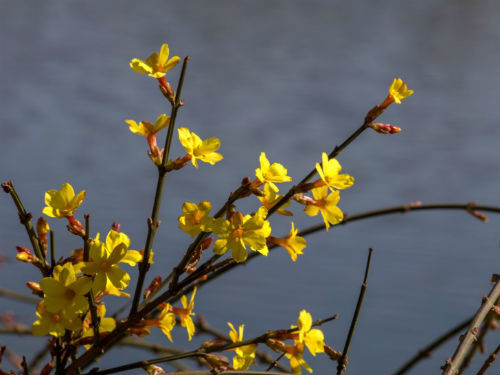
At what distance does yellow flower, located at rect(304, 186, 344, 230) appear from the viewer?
804 millimetres

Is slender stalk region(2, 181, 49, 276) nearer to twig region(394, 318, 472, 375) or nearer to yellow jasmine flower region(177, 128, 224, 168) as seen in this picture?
yellow jasmine flower region(177, 128, 224, 168)

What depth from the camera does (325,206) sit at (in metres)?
0.81

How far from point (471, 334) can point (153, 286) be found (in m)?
0.42

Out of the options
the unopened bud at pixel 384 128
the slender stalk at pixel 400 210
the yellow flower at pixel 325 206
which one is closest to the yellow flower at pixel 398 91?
the unopened bud at pixel 384 128

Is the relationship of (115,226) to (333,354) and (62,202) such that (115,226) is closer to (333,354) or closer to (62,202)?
(62,202)

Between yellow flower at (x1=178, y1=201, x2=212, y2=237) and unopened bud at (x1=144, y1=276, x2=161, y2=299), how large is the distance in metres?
0.12

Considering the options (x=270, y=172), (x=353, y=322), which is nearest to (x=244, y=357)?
(x=353, y=322)

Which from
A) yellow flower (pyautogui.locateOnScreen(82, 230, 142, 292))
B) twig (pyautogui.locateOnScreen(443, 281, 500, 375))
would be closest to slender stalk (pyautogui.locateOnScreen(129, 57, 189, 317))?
yellow flower (pyautogui.locateOnScreen(82, 230, 142, 292))

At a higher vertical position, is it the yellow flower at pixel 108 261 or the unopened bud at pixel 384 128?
the unopened bud at pixel 384 128

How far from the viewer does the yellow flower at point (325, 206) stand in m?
0.80

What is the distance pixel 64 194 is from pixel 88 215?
0.27 ft

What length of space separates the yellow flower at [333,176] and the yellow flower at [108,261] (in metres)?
0.24

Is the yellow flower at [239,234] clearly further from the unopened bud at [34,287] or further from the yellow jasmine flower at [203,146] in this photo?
the unopened bud at [34,287]

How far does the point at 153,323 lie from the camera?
2.80 ft
